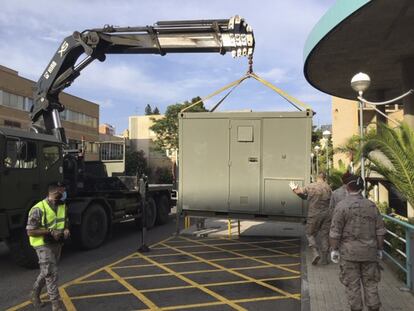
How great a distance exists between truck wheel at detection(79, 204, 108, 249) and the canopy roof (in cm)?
673

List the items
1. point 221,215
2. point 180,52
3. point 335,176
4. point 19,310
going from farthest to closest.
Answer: point 335,176 < point 180,52 < point 221,215 < point 19,310

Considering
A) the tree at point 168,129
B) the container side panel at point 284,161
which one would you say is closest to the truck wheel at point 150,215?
the container side panel at point 284,161

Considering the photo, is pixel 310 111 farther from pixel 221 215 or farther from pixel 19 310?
pixel 19 310

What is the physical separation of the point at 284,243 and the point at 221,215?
2.71 m

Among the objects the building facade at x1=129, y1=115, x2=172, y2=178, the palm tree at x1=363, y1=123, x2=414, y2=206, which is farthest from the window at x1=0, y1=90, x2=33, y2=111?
the palm tree at x1=363, y1=123, x2=414, y2=206

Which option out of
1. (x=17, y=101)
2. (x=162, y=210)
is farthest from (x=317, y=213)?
(x=17, y=101)

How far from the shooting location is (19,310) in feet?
21.8

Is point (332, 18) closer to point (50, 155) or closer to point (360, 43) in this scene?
point (360, 43)

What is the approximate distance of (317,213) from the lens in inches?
366

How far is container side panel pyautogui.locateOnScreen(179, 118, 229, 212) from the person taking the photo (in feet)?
33.9

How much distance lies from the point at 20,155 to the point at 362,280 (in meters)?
7.03

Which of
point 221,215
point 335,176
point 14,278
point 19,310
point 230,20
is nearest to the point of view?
point 19,310

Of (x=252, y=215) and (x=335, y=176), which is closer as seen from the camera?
(x=252, y=215)

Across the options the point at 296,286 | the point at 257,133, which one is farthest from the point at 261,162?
the point at 296,286
